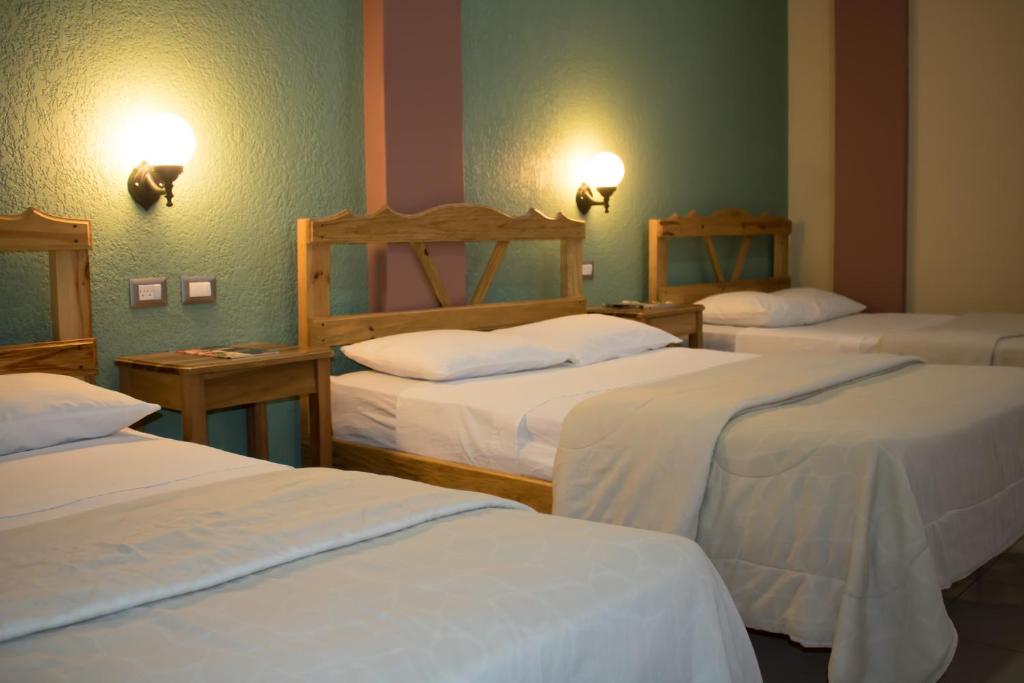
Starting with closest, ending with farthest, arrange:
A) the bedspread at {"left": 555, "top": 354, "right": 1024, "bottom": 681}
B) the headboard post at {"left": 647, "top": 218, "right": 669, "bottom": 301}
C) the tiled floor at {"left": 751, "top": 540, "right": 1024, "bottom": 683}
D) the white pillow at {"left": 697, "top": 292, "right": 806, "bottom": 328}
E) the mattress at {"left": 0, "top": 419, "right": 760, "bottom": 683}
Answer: the mattress at {"left": 0, "top": 419, "right": 760, "bottom": 683}, the bedspread at {"left": 555, "top": 354, "right": 1024, "bottom": 681}, the tiled floor at {"left": 751, "top": 540, "right": 1024, "bottom": 683}, the white pillow at {"left": 697, "top": 292, "right": 806, "bottom": 328}, the headboard post at {"left": 647, "top": 218, "right": 669, "bottom": 301}

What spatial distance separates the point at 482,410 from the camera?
292 cm

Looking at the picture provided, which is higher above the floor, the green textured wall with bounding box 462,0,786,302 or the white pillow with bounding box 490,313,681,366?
the green textured wall with bounding box 462,0,786,302

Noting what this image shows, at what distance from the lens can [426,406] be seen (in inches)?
122

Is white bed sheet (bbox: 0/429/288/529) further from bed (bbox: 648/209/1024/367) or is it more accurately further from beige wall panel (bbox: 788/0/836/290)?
beige wall panel (bbox: 788/0/836/290)

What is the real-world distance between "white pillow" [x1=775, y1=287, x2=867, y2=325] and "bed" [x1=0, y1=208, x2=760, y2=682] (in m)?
3.51

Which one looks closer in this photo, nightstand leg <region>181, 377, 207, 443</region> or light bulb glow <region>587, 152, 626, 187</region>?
nightstand leg <region>181, 377, 207, 443</region>

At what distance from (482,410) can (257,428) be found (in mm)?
906

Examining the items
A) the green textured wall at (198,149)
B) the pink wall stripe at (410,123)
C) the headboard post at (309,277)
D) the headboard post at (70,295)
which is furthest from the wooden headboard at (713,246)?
the headboard post at (70,295)

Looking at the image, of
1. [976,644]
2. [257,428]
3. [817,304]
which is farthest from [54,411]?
[817,304]

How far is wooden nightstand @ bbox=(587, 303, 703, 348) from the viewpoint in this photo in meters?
4.49

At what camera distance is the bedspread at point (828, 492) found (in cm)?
209

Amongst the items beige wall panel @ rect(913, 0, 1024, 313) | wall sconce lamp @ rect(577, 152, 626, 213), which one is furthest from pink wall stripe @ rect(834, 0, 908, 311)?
wall sconce lamp @ rect(577, 152, 626, 213)

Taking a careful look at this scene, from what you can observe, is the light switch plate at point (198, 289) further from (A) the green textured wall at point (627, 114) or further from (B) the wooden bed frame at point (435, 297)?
(A) the green textured wall at point (627, 114)

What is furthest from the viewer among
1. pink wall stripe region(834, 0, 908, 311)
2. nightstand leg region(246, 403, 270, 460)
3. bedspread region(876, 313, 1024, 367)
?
pink wall stripe region(834, 0, 908, 311)
